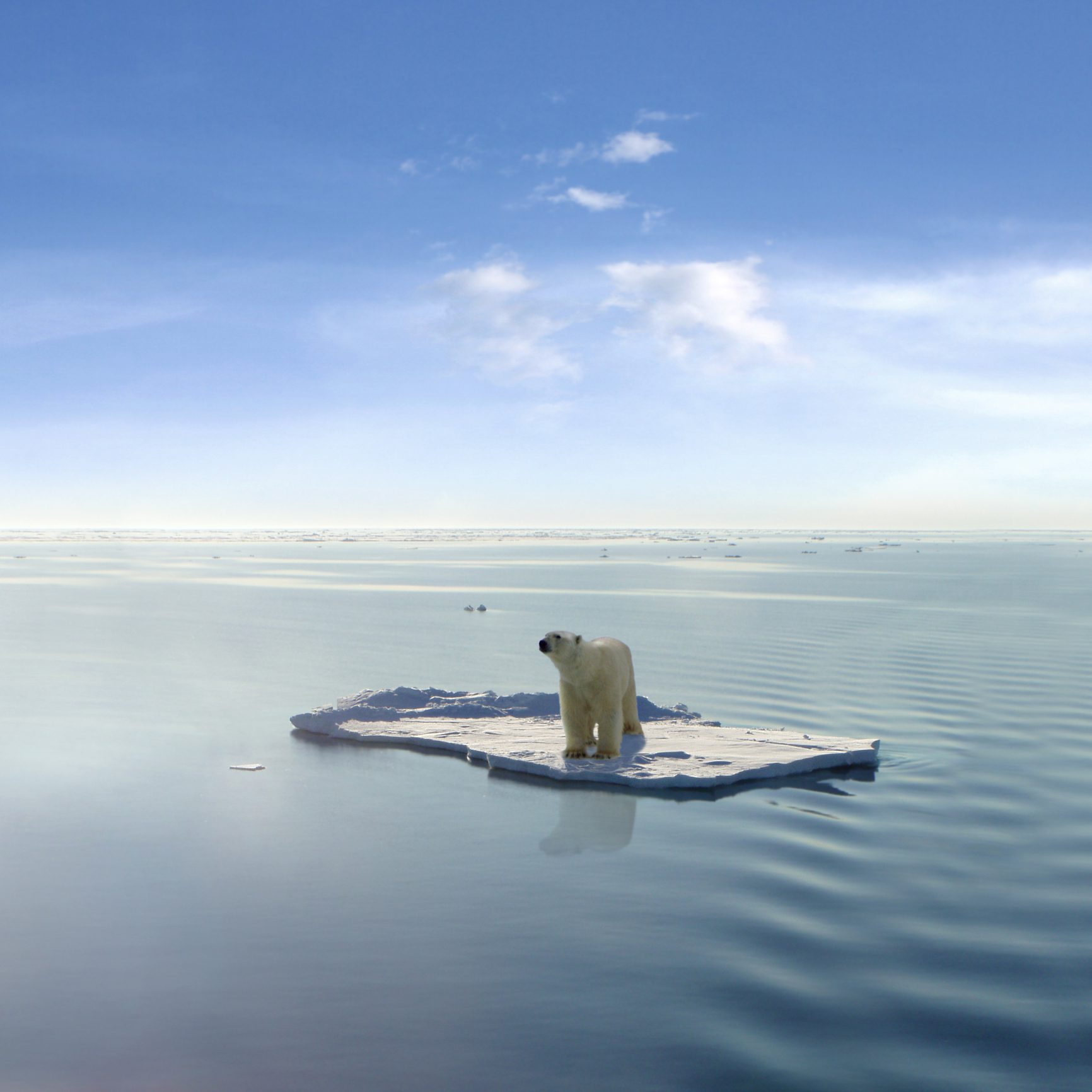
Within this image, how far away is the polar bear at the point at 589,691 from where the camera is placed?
10.8 meters

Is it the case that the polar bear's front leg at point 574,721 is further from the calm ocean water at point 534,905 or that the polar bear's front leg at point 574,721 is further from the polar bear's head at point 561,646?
the calm ocean water at point 534,905

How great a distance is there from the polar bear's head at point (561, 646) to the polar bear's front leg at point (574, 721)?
44 centimetres

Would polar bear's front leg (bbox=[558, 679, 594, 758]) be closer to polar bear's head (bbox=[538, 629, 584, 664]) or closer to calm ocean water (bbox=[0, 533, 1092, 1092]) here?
polar bear's head (bbox=[538, 629, 584, 664])

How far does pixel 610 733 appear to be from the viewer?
1102cm

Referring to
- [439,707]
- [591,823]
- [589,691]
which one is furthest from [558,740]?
[591,823]

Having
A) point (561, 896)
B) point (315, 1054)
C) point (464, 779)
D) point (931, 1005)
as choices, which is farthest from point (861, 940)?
point (464, 779)

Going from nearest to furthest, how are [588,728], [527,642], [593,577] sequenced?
[588,728], [527,642], [593,577]

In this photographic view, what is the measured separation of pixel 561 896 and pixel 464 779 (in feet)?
12.3

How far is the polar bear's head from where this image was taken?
1056cm

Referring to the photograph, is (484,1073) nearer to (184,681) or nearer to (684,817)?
(684,817)

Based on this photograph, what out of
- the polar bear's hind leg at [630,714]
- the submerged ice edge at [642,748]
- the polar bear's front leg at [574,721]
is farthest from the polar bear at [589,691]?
the polar bear's hind leg at [630,714]

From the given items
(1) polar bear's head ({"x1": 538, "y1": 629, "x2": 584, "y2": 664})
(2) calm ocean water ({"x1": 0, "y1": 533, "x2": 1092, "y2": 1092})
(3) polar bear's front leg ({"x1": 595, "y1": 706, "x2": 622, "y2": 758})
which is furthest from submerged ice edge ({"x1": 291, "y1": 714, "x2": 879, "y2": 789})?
(1) polar bear's head ({"x1": 538, "y1": 629, "x2": 584, "y2": 664})

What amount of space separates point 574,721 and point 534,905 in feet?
14.3

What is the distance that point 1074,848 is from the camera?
7.92 meters
